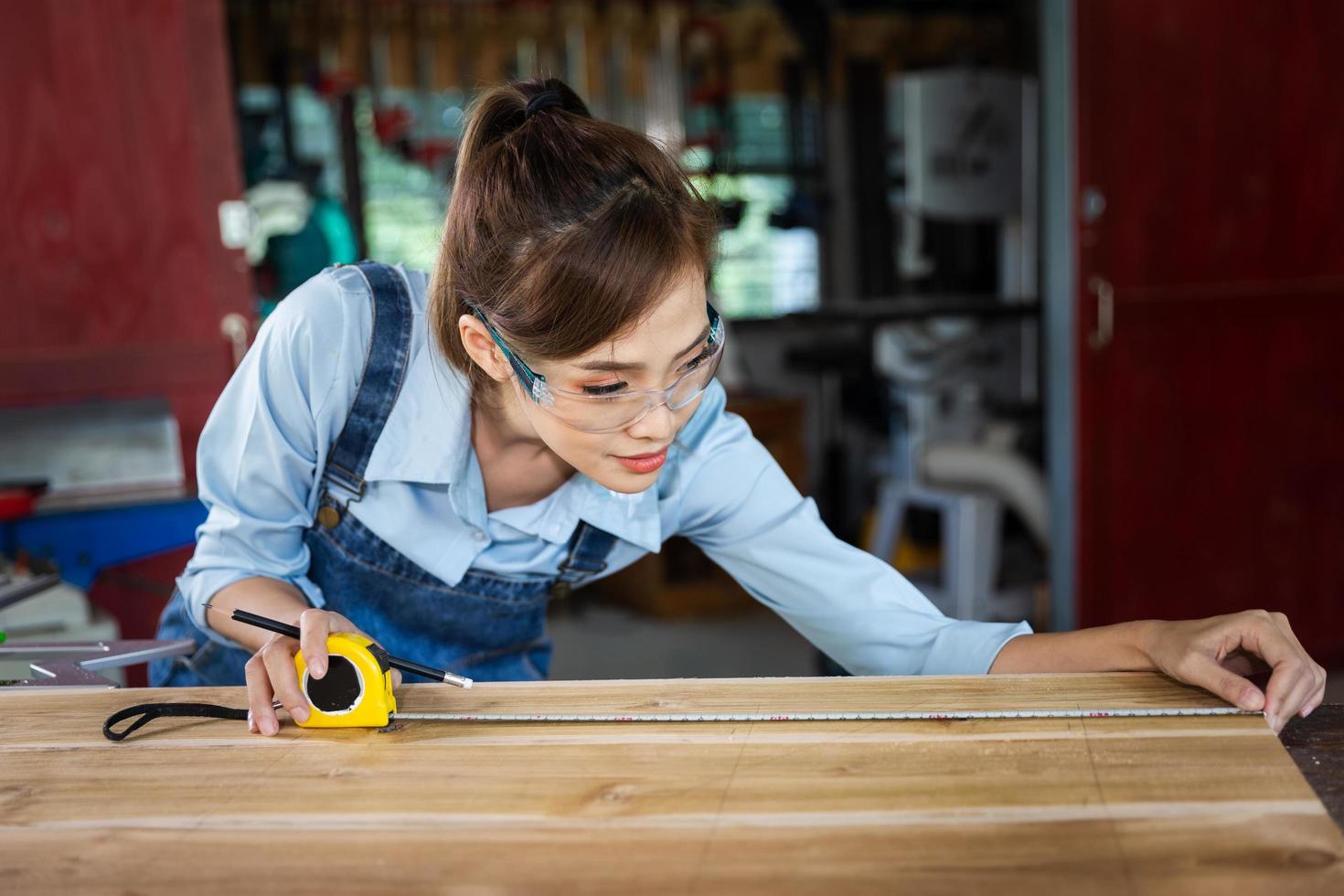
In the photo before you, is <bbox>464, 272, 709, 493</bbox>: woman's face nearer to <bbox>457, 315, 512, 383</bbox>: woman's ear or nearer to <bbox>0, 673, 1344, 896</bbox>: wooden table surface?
<bbox>457, 315, 512, 383</bbox>: woman's ear

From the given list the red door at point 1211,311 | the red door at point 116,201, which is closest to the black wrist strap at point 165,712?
the red door at point 116,201

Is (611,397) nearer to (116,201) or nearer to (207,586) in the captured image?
(207,586)

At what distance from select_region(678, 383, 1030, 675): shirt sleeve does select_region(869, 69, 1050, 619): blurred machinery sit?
263 centimetres

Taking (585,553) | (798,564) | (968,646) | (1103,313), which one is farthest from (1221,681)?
(1103,313)

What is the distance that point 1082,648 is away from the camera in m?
1.20

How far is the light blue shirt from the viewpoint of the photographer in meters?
1.30

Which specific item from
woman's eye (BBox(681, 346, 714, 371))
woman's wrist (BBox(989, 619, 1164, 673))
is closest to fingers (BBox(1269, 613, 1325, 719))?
woman's wrist (BBox(989, 619, 1164, 673))

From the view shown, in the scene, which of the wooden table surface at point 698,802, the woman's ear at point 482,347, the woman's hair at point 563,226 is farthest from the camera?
the woman's ear at point 482,347

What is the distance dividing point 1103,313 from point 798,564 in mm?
2262

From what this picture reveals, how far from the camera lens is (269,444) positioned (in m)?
1.30

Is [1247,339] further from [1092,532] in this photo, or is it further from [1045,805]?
[1045,805]

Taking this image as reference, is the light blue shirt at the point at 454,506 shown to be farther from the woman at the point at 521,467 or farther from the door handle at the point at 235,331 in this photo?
the door handle at the point at 235,331

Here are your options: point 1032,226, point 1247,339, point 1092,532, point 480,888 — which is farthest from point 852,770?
point 1032,226

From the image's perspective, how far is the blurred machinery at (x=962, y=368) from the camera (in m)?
4.00
